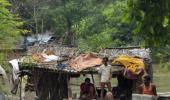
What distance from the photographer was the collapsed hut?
47.4ft

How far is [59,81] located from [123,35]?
17645mm

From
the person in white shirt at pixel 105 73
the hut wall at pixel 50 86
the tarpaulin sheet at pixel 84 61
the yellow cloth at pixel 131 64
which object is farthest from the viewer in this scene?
the hut wall at pixel 50 86

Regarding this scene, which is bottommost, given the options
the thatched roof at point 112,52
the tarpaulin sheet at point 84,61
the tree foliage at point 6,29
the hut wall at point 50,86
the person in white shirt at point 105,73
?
the hut wall at point 50,86

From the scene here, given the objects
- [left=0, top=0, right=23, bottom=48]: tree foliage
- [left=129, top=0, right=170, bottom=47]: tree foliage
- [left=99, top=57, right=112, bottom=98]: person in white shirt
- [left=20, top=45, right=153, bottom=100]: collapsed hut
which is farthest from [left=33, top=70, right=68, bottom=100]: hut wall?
[left=129, top=0, right=170, bottom=47]: tree foliage

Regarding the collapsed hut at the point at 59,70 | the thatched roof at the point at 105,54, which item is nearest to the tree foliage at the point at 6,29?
the collapsed hut at the point at 59,70

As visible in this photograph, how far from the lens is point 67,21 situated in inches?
1667

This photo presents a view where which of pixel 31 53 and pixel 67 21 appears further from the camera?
pixel 67 21

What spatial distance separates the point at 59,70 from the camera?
1453 cm

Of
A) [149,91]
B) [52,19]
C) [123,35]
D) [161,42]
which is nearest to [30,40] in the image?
[52,19]

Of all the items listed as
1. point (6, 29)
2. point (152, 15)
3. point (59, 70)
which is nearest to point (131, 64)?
point (59, 70)

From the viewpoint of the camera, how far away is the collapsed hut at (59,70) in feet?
47.4

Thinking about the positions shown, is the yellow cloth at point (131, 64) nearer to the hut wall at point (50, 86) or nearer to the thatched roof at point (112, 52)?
the thatched roof at point (112, 52)

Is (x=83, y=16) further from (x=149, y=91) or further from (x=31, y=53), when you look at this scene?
(x=149, y=91)

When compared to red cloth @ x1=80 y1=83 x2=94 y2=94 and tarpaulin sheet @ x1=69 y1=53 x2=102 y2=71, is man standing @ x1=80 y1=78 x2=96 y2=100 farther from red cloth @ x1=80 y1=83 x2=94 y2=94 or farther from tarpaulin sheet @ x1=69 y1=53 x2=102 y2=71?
tarpaulin sheet @ x1=69 y1=53 x2=102 y2=71
